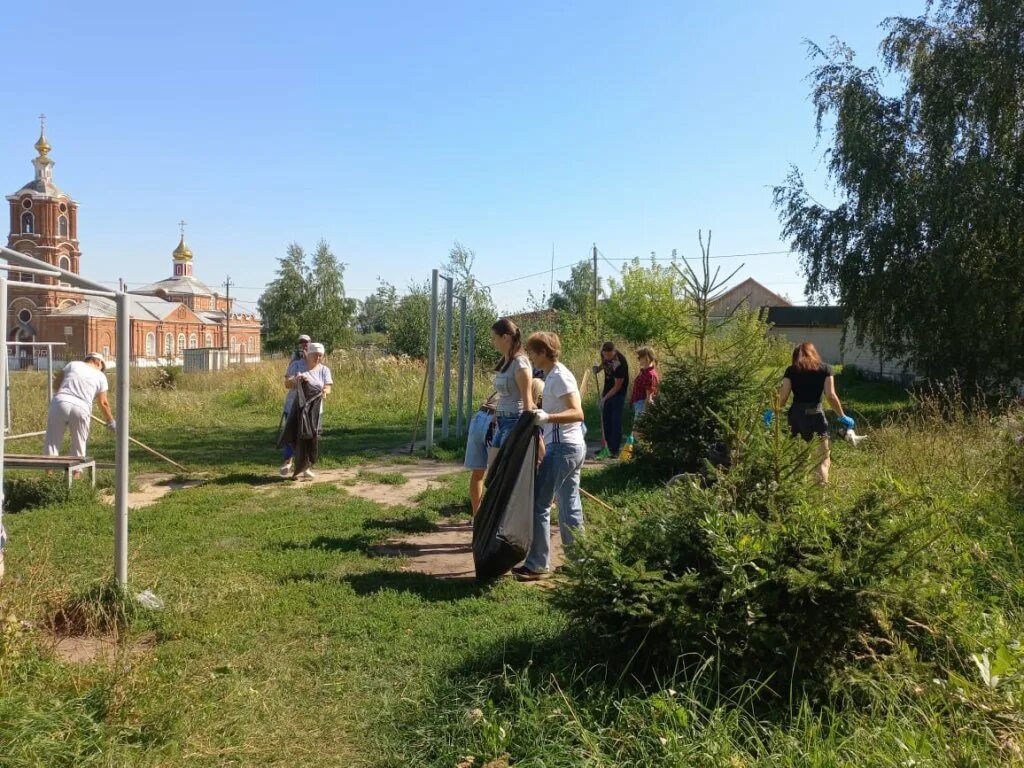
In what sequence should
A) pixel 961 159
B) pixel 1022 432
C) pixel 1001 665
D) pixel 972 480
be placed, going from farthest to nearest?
pixel 961 159, pixel 1022 432, pixel 972 480, pixel 1001 665

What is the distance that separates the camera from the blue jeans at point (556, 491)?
543cm

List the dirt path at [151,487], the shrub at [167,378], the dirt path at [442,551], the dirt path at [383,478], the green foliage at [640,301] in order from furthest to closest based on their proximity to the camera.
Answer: the green foliage at [640,301]
the shrub at [167,378]
the dirt path at [383,478]
the dirt path at [151,487]
the dirt path at [442,551]

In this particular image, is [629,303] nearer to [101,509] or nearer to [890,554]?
[101,509]

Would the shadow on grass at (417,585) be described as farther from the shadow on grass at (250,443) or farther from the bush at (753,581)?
the shadow on grass at (250,443)

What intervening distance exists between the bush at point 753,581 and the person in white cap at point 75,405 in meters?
7.05

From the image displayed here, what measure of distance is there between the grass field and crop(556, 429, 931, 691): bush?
6.2 inches

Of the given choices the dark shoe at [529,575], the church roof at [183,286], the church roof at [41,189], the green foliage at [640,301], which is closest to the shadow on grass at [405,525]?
the dark shoe at [529,575]

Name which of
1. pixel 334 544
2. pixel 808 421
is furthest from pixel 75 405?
pixel 808 421

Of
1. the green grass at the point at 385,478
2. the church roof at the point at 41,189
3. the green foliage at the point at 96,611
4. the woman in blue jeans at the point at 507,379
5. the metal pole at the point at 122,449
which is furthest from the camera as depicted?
the church roof at the point at 41,189

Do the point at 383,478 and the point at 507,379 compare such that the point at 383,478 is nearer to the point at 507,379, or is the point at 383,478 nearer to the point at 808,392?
the point at 507,379

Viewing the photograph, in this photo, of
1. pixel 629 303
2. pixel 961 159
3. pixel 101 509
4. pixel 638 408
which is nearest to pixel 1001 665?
pixel 101 509

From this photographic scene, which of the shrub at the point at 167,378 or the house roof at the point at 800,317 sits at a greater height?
the house roof at the point at 800,317

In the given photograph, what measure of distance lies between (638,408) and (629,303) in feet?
85.5

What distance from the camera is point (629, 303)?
3609cm
